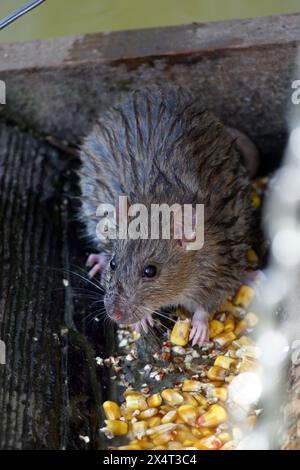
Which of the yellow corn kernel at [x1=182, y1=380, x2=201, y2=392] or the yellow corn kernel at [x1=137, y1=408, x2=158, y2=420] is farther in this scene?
the yellow corn kernel at [x1=182, y1=380, x2=201, y2=392]

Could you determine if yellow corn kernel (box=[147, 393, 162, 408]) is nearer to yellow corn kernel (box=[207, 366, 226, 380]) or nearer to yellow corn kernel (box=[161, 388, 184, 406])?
yellow corn kernel (box=[161, 388, 184, 406])

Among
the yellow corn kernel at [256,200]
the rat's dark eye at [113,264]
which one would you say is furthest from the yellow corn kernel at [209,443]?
the yellow corn kernel at [256,200]

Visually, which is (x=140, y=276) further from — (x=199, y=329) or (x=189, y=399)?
(x=189, y=399)

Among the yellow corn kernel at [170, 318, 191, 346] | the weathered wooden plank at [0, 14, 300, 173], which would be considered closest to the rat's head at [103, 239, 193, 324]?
the yellow corn kernel at [170, 318, 191, 346]

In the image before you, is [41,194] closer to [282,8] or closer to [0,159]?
[0,159]

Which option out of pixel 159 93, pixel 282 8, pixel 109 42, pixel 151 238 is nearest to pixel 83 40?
pixel 109 42

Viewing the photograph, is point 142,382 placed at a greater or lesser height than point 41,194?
lesser
